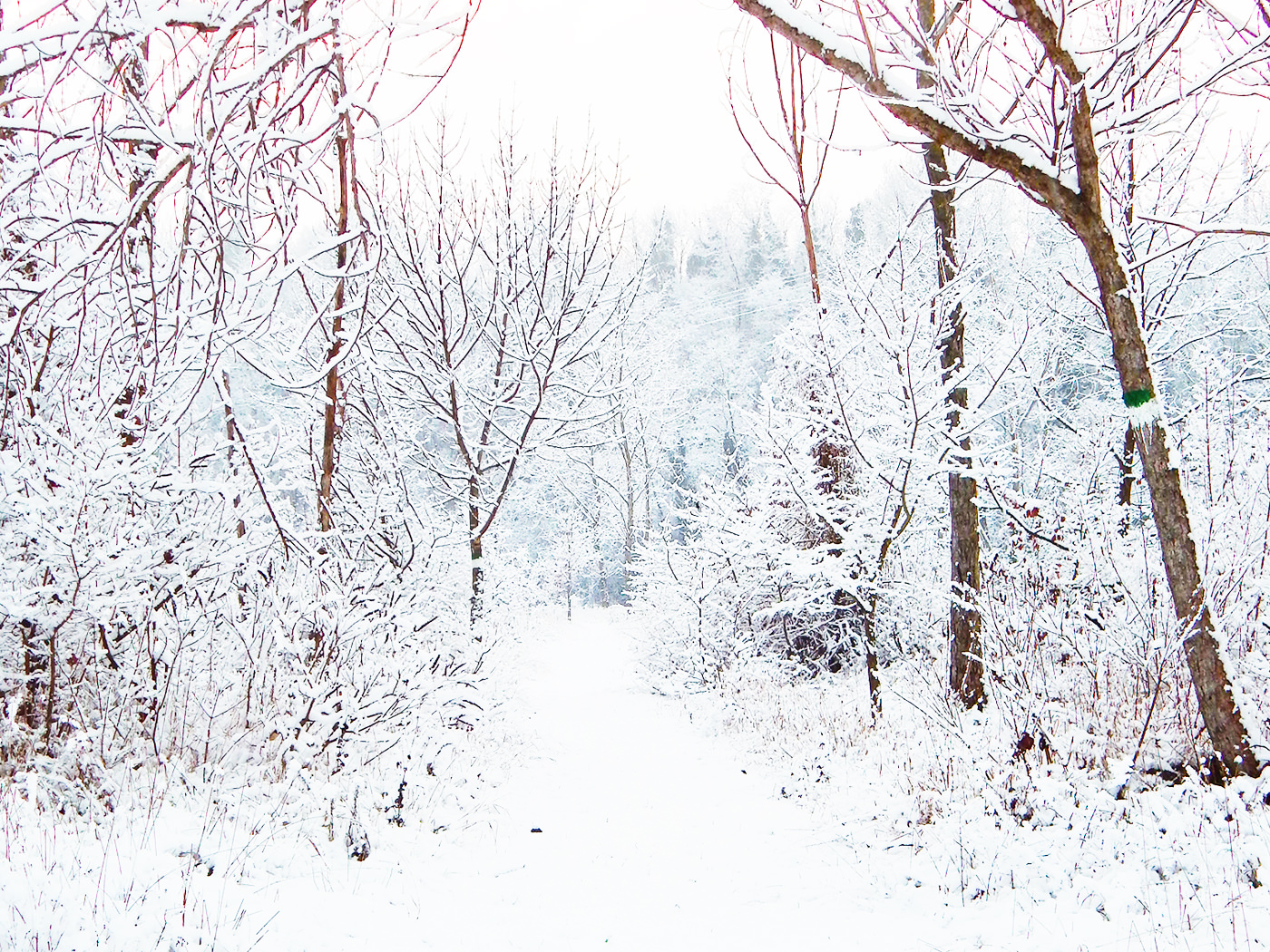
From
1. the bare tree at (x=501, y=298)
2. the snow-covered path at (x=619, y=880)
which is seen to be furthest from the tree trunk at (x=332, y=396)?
the bare tree at (x=501, y=298)

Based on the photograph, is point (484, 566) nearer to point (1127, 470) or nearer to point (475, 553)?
point (475, 553)

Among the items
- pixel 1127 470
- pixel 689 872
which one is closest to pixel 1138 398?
pixel 689 872

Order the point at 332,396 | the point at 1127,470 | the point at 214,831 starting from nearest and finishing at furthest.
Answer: the point at 214,831 → the point at 332,396 → the point at 1127,470

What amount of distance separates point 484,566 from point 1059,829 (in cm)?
688

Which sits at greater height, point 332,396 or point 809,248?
point 809,248

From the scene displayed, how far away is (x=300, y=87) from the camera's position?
2.42 m

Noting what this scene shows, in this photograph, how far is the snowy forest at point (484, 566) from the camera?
2613mm

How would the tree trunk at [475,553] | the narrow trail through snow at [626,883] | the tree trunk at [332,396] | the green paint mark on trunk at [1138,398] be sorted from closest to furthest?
the narrow trail through snow at [626,883] → the green paint mark on trunk at [1138,398] → the tree trunk at [332,396] → the tree trunk at [475,553]

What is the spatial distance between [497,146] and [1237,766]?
28.7ft

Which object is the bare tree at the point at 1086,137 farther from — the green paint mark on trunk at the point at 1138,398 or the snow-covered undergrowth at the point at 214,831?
the snow-covered undergrowth at the point at 214,831

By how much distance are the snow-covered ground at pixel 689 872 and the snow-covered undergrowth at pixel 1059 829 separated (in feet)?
0.04

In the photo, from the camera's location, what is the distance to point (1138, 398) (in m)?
3.47

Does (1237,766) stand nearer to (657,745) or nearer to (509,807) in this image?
(509,807)

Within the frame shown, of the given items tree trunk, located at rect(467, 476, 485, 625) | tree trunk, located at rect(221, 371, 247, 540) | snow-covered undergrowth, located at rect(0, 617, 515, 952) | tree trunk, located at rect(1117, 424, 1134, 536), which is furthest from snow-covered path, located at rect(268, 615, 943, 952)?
tree trunk, located at rect(1117, 424, 1134, 536)
